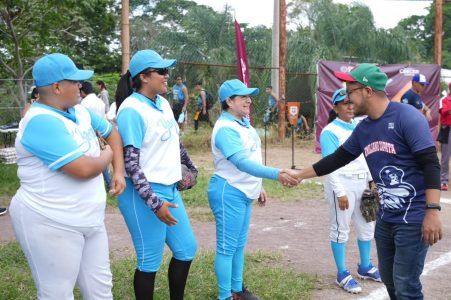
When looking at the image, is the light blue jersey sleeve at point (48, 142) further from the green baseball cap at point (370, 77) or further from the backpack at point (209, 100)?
the backpack at point (209, 100)

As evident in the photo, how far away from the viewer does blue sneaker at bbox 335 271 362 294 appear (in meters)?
4.74

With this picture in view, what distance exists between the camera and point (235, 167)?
Answer: 13.8ft

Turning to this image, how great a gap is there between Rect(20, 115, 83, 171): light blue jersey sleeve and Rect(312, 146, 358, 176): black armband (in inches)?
73.7

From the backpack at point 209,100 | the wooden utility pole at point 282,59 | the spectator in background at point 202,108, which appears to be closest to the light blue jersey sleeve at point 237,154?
the wooden utility pole at point 282,59

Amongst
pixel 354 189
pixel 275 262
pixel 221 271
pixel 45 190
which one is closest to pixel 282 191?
pixel 275 262

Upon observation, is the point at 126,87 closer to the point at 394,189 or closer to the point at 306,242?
the point at 394,189

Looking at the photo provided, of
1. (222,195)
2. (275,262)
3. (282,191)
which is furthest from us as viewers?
(282,191)

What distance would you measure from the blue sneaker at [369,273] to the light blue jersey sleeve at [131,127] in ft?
8.71

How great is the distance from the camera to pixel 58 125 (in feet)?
9.42

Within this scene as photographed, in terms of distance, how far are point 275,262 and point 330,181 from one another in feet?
4.23

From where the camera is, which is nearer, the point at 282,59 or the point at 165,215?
the point at 165,215

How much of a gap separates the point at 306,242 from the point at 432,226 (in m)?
3.33

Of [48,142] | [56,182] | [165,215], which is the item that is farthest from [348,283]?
[48,142]

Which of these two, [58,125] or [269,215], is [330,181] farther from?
[269,215]
